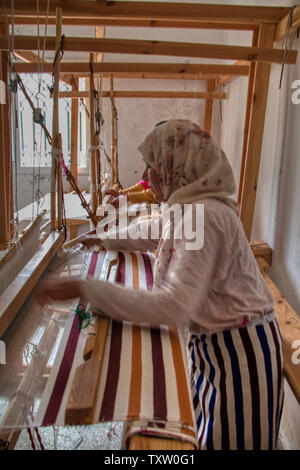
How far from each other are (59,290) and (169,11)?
182 centimetres

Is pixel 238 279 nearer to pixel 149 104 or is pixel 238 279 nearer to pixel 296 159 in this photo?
pixel 296 159

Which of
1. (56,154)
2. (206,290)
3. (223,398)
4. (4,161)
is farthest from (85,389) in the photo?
(4,161)

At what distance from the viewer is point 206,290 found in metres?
0.78

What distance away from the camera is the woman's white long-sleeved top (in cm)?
71

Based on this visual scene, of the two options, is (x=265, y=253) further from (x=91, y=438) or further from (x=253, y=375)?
(x=91, y=438)

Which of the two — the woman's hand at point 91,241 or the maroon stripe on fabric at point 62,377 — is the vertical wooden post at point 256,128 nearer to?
the woman's hand at point 91,241

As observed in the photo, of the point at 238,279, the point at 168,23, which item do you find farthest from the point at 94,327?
the point at 168,23

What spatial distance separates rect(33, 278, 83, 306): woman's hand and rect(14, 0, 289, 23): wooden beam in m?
1.74

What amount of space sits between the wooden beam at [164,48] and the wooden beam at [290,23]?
164mm

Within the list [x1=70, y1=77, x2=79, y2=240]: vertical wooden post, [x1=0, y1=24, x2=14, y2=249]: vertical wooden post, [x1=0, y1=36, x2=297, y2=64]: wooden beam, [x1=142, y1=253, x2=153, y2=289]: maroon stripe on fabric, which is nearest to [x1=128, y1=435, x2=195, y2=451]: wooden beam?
[x1=142, y1=253, x2=153, y2=289]: maroon stripe on fabric

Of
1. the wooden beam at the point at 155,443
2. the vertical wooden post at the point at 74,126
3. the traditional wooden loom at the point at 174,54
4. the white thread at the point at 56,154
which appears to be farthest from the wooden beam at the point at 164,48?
the vertical wooden post at the point at 74,126

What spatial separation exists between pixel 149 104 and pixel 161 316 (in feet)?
16.2
